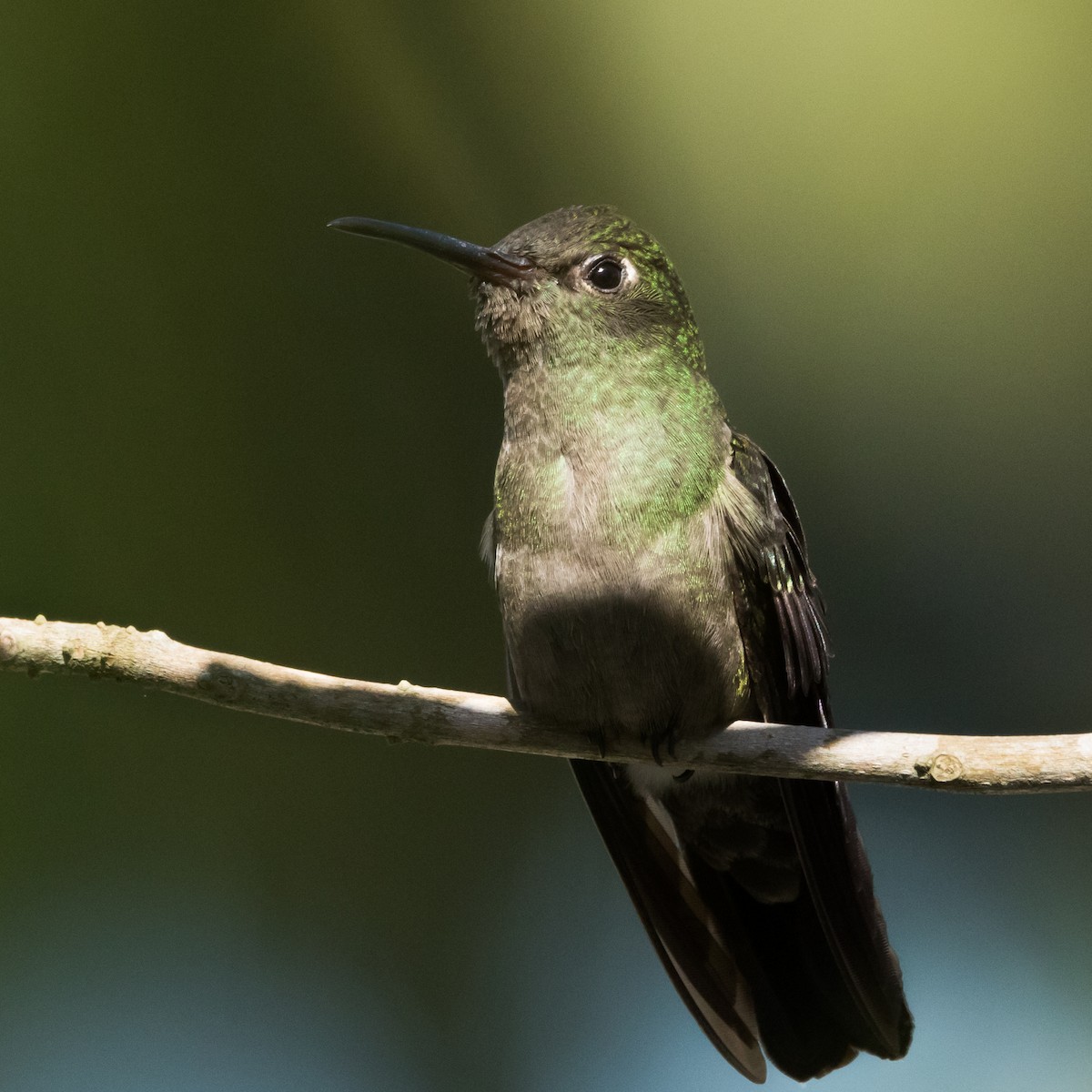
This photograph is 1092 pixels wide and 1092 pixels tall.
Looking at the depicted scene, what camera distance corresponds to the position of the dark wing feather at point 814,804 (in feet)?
9.64

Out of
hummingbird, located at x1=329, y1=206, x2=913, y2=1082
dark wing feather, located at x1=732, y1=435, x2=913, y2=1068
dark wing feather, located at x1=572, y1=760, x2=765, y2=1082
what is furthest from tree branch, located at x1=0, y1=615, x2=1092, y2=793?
dark wing feather, located at x1=572, y1=760, x2=765, y2=1082

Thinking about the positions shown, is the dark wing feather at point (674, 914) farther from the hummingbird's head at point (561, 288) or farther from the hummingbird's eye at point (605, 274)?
the hummingbird's eye at point (605, 274)

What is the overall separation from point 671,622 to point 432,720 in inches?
23.5

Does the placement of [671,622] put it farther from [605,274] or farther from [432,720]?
[605,274]

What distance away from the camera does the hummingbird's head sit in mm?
2939

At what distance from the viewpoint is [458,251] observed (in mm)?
2920

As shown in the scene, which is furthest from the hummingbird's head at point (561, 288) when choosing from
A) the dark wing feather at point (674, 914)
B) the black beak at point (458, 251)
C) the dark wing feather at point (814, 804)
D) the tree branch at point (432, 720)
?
the dark wing feather at point (674, 914)

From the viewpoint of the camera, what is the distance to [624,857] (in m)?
3.30

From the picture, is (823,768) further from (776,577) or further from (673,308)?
(673,308)

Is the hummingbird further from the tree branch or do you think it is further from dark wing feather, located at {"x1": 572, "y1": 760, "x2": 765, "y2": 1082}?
the tree branch

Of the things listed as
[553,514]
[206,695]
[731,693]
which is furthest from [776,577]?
[206,695]

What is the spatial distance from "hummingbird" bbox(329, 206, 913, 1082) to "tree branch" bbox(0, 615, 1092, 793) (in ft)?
1.01

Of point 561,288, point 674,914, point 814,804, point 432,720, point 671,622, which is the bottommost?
point 674,914

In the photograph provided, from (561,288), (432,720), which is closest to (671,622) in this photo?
(432,720)
